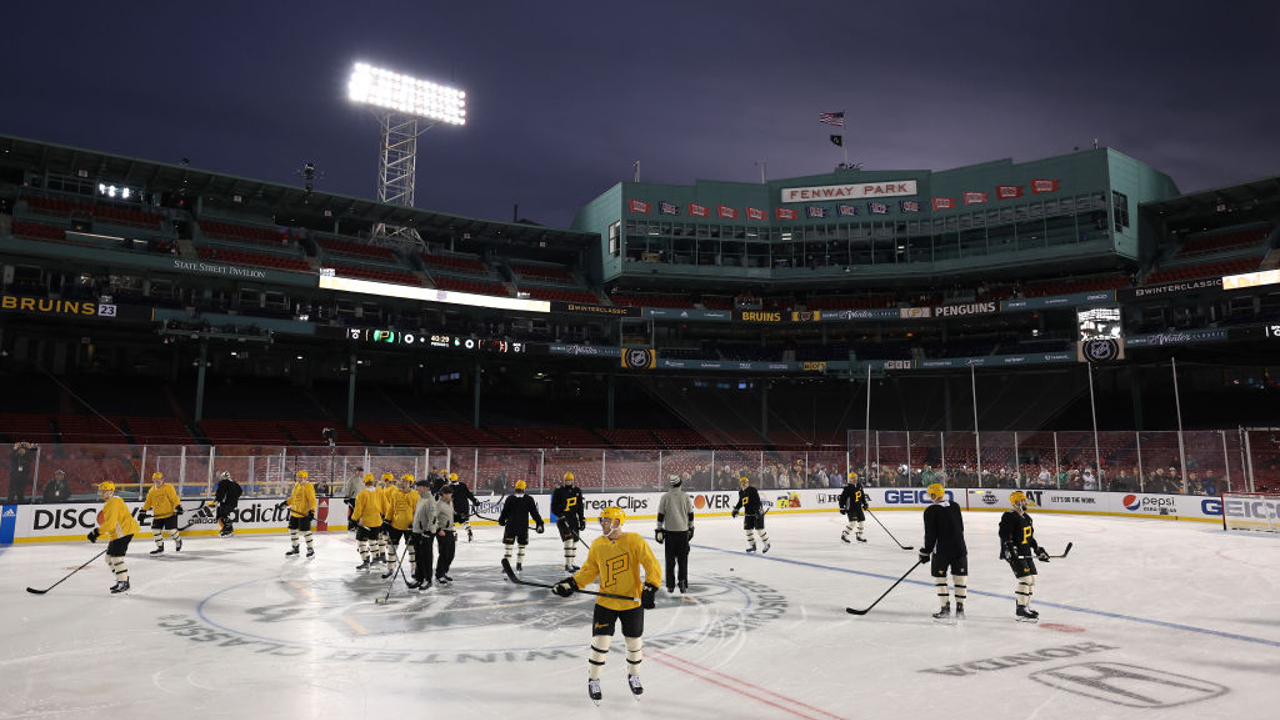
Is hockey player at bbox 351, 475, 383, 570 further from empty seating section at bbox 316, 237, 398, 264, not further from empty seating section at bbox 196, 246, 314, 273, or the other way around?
empty seating section at bbox 316, 237, 398, 264

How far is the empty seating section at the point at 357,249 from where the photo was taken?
1854 inches

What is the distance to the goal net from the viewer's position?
77.9 feet

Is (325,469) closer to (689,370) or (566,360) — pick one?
(566,360)

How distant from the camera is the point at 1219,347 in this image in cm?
4131

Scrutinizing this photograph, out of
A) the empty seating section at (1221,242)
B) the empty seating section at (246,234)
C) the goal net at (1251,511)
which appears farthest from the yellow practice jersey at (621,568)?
the empty seating section at (1221,242)

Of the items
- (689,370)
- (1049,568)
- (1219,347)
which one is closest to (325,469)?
(1049,568)

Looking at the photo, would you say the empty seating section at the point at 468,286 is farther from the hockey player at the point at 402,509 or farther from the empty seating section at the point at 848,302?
the hockey player at the point at 402,509

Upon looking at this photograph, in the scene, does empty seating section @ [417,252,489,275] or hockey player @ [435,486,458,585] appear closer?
hockey player @ [435,486,458,585]

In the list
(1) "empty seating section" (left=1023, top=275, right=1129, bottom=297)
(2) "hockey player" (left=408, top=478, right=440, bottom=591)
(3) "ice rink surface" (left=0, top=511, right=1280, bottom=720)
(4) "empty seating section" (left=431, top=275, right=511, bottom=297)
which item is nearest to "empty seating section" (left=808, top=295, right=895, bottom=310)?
(1) "empty seating section" (left=1023, top=275, right=1129, bottom=297)

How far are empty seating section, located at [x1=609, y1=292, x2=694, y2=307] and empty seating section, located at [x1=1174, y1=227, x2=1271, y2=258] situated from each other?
3187 centimetres

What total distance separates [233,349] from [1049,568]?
41282mm

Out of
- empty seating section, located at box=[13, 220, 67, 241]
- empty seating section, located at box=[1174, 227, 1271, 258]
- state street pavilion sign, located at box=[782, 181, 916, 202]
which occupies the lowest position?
empty seating section, located at box=[13, 220, 67, 241]

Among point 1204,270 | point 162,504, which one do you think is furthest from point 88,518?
point 1204,270

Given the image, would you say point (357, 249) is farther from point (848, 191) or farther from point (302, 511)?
point (302, 511)
